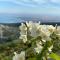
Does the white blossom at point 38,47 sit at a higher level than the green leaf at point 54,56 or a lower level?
higher

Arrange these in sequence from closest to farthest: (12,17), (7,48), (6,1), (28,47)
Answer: (28,47)
(7,48)
(12,17)
(6,1)

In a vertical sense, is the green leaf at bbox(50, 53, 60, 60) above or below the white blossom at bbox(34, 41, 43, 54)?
below

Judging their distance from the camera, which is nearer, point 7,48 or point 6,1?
point 7,48

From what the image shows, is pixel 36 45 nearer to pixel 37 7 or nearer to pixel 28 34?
pixel 28 34

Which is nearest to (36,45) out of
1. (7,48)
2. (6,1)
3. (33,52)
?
(33,52)

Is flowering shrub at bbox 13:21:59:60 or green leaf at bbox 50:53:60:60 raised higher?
flowering shrub at bbox 13:21:59:60

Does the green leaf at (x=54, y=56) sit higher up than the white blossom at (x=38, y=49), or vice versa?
the white blossom at (x=38, y=49)

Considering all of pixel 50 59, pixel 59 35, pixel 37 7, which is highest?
pixel 37 7

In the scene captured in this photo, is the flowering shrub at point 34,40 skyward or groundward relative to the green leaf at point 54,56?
skyward
